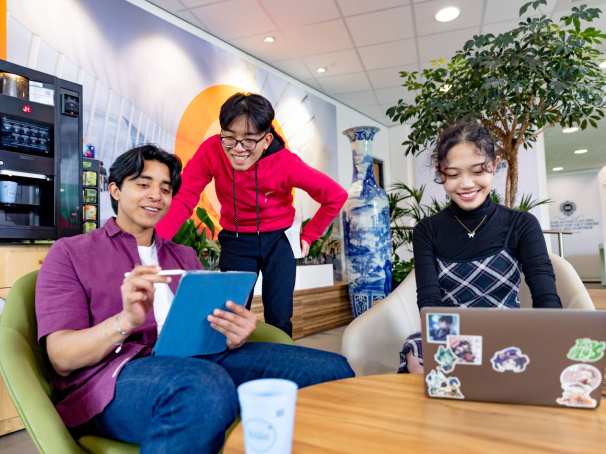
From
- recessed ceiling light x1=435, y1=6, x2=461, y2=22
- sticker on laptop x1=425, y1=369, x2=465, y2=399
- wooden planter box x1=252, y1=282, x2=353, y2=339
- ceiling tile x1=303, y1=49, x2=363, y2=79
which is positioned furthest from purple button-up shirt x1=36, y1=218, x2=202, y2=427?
ceiling tile x1=303, y1=49, x2=363, y2=79

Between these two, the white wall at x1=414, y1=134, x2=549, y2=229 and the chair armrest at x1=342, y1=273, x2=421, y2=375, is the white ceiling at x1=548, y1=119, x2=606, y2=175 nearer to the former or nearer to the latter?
the white wall at x1=414, y1=134, x2=549, y2=229

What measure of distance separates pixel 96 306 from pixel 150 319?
15 centimetres

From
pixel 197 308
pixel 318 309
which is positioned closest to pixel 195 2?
pixel 318 309

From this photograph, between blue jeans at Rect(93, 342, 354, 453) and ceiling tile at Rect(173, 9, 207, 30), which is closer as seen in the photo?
blue jeans at Rect(93, 342, 354, 453)

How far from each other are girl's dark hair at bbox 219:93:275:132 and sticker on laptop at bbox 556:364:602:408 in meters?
1.29

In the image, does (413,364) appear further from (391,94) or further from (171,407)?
(391,94)

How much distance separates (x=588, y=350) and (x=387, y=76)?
546 centimetres

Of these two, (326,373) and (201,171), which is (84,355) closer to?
(326,373)

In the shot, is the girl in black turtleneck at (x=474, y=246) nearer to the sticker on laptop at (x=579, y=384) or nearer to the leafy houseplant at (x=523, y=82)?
the sticker on laptop at (x=579, y=384)

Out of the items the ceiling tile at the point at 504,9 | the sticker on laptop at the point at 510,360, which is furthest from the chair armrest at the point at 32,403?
the ceiling tile at the point at 504,9

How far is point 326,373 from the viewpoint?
1.25m

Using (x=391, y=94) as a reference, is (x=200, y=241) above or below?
below

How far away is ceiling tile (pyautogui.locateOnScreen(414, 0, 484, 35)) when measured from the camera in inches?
161

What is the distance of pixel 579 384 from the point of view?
809mm
